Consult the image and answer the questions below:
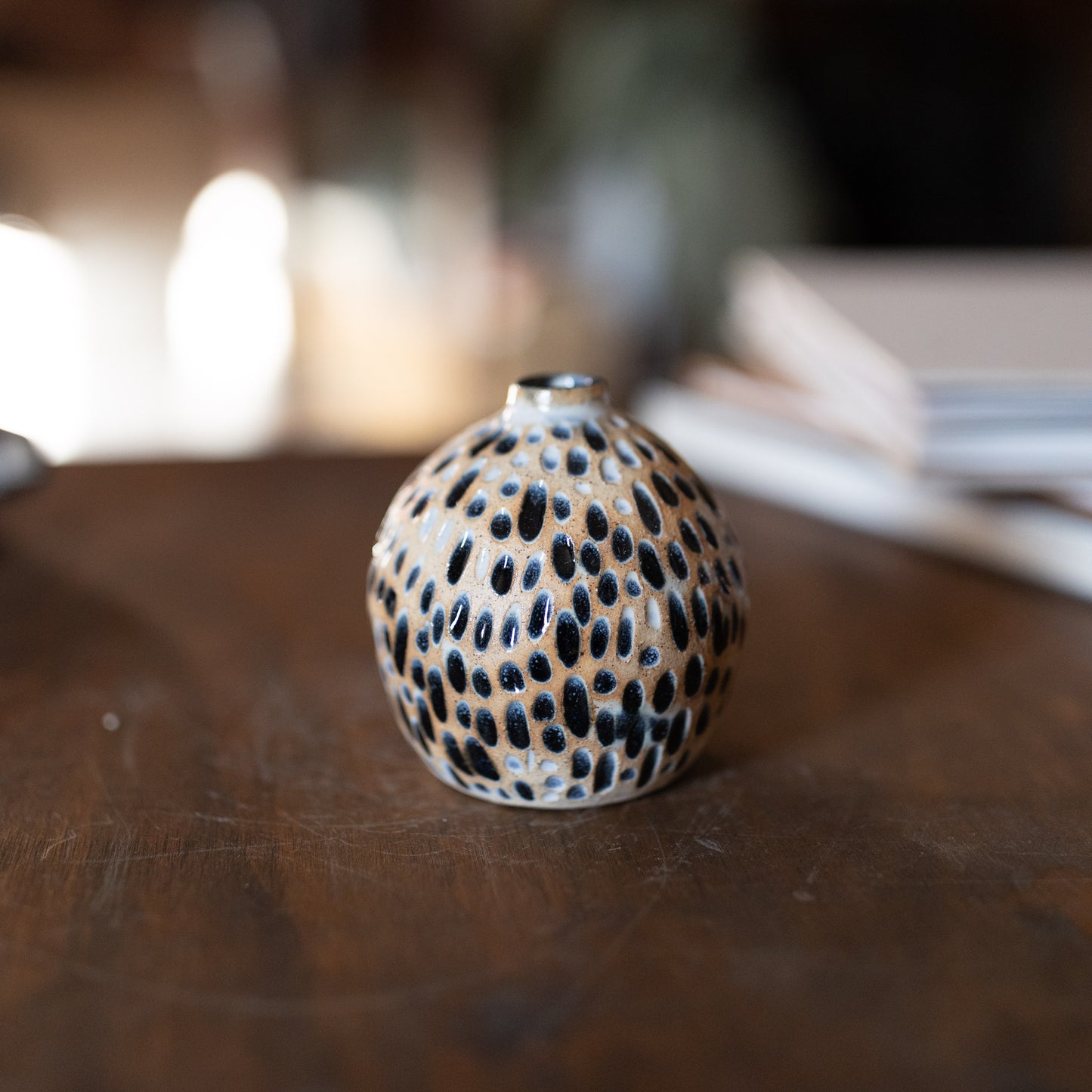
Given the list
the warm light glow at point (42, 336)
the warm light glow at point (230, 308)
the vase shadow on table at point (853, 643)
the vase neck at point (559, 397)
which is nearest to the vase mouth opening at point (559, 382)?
the vase neck at point (559, 397)

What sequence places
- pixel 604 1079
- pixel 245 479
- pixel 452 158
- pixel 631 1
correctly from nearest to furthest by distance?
1. pixel 604 1079
2. pixel 245 479
3. pixel 631 1
4. pixel 452 158

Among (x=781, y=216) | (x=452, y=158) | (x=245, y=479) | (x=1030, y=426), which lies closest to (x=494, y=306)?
(x=452, y=158)

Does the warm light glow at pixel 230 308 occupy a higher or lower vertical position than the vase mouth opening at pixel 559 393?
lower

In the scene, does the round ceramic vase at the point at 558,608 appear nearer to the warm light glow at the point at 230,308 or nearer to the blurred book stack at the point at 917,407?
the blurred book stack at the point at 917,407

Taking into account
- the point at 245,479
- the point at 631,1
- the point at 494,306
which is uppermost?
the point at 631,1

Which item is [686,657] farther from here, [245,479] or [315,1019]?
[245,479]

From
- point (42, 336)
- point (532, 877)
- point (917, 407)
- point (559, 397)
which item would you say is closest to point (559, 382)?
point (559, 397)

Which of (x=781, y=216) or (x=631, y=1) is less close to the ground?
(x=631, y=1)
